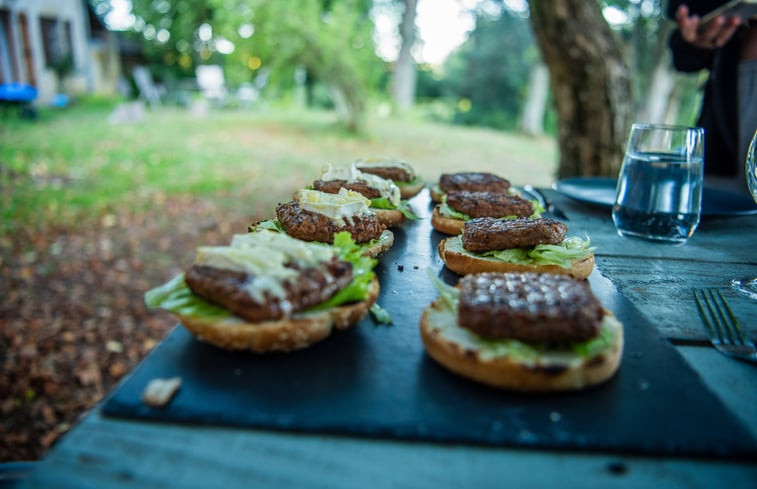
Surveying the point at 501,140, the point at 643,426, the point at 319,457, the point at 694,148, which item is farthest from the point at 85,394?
the point at 501,140

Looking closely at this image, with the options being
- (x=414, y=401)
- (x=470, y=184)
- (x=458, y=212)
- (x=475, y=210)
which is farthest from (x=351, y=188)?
(x=414, y=401)

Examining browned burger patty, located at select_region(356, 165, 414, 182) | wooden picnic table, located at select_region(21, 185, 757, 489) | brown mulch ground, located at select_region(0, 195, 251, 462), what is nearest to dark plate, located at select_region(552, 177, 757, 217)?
browned burger patty, located at select_region(356, 165, 414, 182)

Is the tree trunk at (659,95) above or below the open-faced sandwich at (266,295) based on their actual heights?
above

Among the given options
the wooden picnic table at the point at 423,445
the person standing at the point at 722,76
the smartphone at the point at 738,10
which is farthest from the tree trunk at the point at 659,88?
the wooden picnic table at the point at 423,445

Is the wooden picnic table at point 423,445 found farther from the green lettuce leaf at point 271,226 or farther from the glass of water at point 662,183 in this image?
the glass of water at point 662,183

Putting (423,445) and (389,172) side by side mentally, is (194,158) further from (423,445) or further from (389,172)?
(423,445)

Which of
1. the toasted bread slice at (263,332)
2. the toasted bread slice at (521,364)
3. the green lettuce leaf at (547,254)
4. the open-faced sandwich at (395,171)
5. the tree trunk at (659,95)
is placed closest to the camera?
the toasted bread slice at (521,364)
